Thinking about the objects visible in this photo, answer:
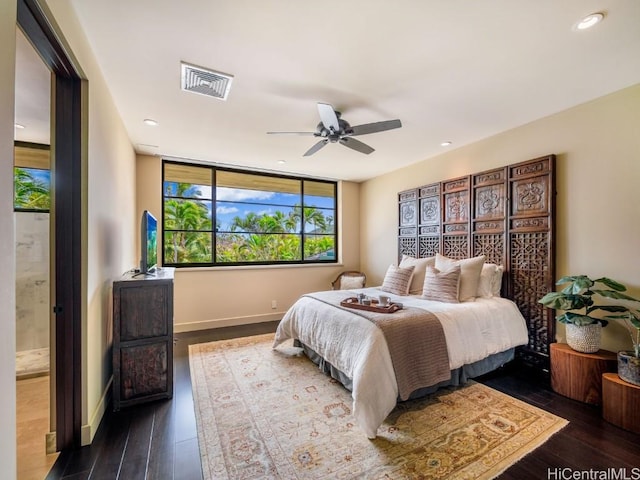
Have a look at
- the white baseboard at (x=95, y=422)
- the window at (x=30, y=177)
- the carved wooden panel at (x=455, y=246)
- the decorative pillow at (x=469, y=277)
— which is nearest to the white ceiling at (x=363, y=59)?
the window at (x=30, y=177)

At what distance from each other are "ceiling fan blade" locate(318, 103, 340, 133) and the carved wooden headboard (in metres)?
2.14

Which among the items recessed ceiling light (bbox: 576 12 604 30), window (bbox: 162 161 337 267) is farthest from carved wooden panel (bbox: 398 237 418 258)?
recessed ceiling light (bbox: 576 12 604 30)

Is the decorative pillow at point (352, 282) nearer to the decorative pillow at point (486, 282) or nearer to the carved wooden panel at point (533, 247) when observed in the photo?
the decorative pillow at point (486, 282)

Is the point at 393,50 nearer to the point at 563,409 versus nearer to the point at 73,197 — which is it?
the point at 73,197

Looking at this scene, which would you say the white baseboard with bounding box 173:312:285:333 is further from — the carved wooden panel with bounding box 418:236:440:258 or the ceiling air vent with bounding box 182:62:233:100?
the ceiling air vent with bounding box 182:62:233:100

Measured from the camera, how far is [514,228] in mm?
3258

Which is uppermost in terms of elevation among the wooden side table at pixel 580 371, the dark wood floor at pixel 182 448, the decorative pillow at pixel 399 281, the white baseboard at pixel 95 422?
the decorative pillow at pixel 399 281

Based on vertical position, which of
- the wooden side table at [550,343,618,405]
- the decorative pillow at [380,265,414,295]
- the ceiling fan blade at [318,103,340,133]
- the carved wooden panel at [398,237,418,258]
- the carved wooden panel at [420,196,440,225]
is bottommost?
the wooden side table at [550,343,618,405]

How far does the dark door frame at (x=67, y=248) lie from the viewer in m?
1.83

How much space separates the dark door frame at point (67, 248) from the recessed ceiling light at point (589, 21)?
10.3 ft

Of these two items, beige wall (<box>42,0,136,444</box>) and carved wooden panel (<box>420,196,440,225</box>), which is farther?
carved wooden panel (<box>420,196,440,225</box>)

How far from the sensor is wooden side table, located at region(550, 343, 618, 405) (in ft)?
7.62

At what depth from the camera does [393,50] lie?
198 cm

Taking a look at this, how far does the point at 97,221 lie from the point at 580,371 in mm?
4093
